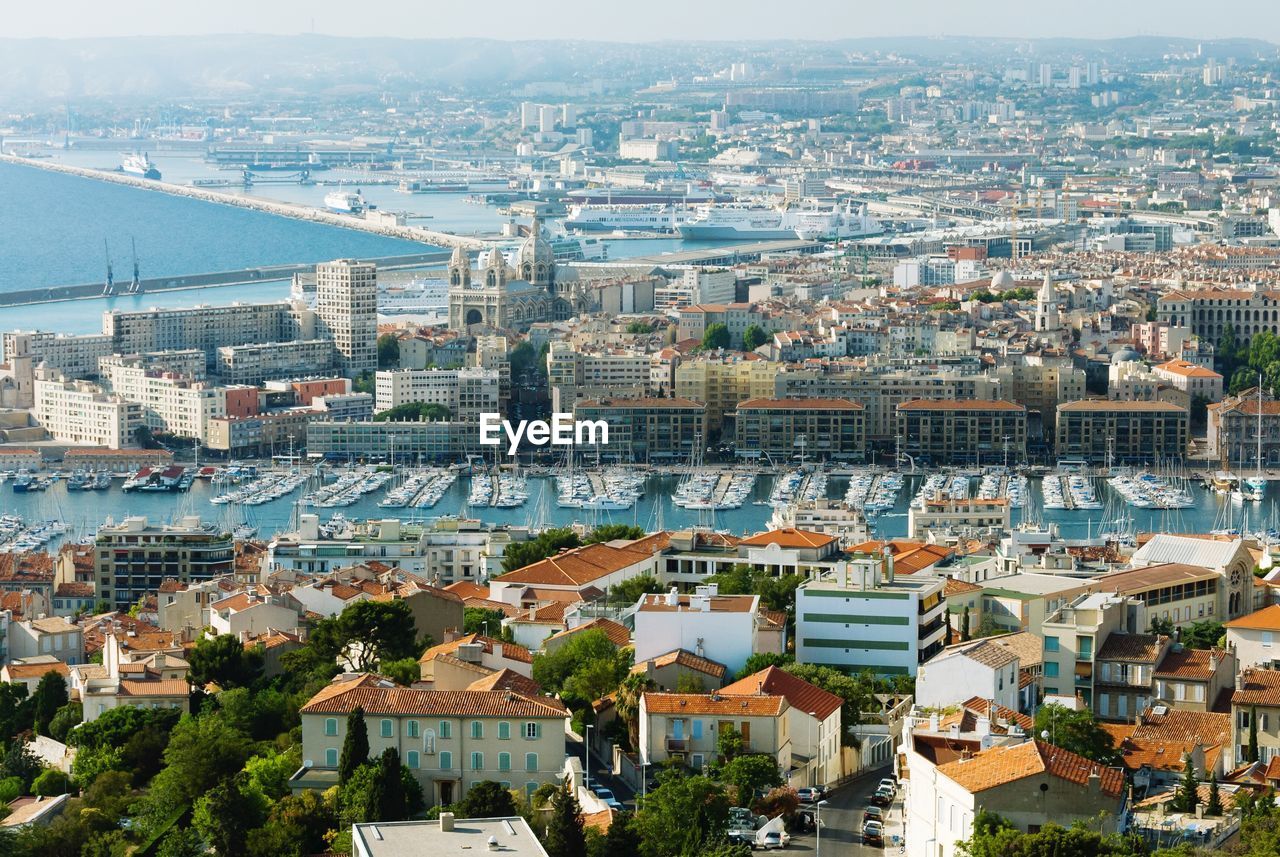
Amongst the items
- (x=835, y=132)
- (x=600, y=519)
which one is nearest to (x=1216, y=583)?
(x=600, y=519)

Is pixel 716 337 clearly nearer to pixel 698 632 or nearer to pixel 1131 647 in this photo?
pixel 698 632

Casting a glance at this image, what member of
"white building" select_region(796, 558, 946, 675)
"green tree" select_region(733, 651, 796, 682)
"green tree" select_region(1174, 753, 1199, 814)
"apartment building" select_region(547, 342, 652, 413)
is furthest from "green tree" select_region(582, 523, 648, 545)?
"apartment building" select_region(547, 342, 652, 413)

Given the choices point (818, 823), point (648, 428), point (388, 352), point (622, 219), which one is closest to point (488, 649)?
point (818, 823)

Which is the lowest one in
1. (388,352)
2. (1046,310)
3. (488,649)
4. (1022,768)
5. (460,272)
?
(388,352)

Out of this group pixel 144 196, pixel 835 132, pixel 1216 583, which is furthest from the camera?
pixel 835 132

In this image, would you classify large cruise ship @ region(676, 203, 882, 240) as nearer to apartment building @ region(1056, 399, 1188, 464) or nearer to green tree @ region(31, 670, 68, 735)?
apartment building @ region(1056, 399, 1188, 464)

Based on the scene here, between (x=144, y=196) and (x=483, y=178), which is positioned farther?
(x=483, y=178)

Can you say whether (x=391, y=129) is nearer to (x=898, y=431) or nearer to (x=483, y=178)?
(x=483, y=178)
